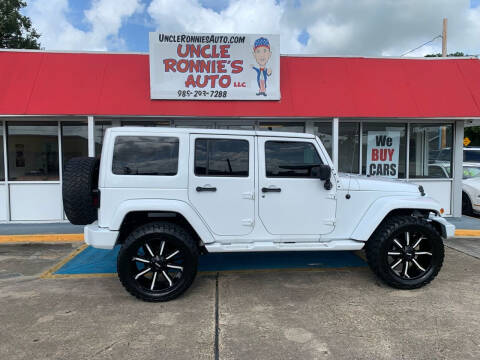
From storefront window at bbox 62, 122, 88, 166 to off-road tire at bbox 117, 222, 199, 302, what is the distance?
5233mm

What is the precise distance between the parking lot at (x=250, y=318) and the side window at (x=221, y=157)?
1575mm

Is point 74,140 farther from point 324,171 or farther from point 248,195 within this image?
point 324,171

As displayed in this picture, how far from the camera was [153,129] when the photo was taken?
14.1ft

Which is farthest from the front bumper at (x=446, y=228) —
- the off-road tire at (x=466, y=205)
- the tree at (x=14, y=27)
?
the tree at (x=14, y=27)

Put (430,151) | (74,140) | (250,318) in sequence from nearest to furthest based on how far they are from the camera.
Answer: (250,318), (74,140), (430,151)

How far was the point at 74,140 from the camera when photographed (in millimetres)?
8523

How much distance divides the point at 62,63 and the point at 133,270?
6.14 metres

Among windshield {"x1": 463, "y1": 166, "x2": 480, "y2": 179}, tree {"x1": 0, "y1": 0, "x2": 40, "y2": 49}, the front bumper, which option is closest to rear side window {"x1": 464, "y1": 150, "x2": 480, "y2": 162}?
windshield {"x1": 463, "y1": 166, "x2": 480, "y2": 179}

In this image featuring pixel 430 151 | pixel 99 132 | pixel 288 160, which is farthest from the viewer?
pixel 430 151

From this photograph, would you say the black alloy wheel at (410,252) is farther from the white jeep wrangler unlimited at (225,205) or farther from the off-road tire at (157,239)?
the off-road tire at (157,239)

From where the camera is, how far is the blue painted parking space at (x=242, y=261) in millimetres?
5465

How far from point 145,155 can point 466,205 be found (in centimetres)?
942

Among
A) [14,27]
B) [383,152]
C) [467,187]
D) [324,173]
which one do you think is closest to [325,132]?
[383,152]

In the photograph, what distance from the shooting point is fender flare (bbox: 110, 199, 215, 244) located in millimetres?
4062
